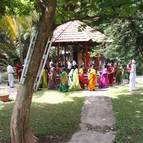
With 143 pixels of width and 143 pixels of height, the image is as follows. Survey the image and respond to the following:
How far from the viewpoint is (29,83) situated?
1074 centimetres

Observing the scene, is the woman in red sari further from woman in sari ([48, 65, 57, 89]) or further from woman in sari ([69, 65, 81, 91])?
woman in sari ([48, 65, 57, 89])

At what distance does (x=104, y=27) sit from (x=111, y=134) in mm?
17850

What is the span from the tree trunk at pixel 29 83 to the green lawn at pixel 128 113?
101 inches

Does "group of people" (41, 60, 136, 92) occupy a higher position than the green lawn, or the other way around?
"group of people" (41, 60, 136, 92)

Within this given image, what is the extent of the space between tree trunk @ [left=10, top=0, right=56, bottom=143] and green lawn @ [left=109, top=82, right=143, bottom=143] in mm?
2560

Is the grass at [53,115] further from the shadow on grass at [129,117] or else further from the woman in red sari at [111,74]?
the woman in red sari at [111,74]

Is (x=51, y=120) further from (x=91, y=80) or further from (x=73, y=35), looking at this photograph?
(x=73, y=35)

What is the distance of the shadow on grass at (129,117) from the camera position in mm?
11852

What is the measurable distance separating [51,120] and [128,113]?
2891 mm

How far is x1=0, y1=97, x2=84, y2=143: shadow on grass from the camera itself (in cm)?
1214

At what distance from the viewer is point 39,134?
40.2ft

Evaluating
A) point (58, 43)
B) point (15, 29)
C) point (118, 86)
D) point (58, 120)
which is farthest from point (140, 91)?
point (15, 29)

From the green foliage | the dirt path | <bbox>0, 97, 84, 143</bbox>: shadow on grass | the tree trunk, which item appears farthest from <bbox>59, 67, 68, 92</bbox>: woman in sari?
the tree trunk

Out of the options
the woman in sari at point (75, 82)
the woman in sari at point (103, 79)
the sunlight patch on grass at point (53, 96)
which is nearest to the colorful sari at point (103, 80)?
the woman in sari at point (103, 79)
